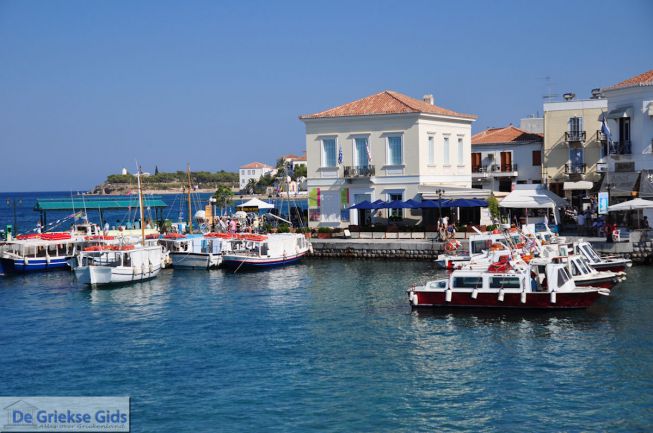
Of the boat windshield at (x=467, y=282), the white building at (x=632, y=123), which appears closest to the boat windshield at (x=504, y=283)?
the boat windshield at (x=467, y=282)

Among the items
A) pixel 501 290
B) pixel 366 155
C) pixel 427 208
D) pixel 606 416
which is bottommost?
pixel 606 416

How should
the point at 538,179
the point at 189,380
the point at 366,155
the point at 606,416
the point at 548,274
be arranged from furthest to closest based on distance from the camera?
the point at 538,179 < the point at 366,155 < the point at 548,274 < the point at 189,380 < the point at 606,416

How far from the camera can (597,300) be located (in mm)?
34844

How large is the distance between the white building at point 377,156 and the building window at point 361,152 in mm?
72

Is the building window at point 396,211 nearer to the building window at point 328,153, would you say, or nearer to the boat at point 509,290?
the building window at point 328,153

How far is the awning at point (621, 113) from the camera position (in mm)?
51875

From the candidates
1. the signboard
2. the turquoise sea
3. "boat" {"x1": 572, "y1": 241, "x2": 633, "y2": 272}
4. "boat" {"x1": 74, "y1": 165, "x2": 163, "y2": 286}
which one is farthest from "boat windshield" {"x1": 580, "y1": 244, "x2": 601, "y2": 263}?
"boat" {"x1": 74, "y1": 165, "x2": 163, "y2": 286}

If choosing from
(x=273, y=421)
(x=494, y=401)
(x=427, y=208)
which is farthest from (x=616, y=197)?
(x=273, y=421)

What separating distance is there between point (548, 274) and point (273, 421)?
1557 cm

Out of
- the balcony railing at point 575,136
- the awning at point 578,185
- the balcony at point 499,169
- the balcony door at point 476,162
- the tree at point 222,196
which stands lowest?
the awning at point 578,185

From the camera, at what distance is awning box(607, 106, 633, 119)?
5188 cm

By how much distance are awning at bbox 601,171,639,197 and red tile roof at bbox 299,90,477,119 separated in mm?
12886

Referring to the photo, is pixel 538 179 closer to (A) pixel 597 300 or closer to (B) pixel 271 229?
(B) pixel 271 229

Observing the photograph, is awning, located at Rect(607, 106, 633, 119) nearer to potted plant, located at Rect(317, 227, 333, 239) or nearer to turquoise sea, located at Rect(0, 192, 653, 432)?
turquoise sea, located at Rect(0, 192, 653, 432)
